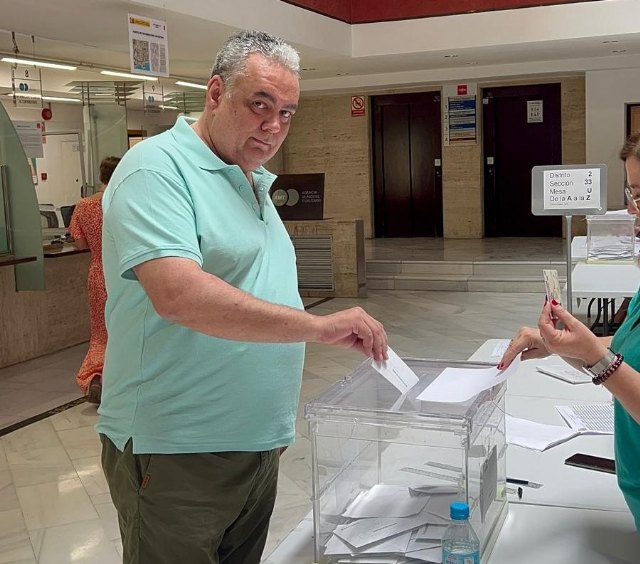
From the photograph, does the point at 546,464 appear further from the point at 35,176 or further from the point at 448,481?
the point at 35,176

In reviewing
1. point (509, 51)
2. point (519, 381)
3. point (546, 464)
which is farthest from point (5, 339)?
point (509, 51)

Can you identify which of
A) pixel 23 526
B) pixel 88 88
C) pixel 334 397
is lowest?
pixel 23 526

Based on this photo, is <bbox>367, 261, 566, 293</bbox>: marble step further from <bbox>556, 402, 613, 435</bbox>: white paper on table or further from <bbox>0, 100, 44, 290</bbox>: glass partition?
<bbox>556, 402, 613, 435</bbox>: white paper on table

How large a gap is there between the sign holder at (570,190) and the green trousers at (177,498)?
2.66 meters

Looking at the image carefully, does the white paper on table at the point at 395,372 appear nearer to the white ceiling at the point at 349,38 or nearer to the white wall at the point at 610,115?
the white ceiling at the point at 349,38

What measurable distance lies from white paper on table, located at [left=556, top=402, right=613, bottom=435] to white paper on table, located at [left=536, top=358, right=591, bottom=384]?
1.07 feet

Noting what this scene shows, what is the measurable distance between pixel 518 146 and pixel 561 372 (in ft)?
35.1

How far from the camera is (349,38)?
9953 mm

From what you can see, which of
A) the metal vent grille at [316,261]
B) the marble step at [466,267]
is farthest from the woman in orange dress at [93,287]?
the marble step at [466,267]

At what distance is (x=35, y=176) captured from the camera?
7609 millimetres

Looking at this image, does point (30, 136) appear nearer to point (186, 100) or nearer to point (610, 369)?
point (186, 100)

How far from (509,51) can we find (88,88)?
505 centimetres

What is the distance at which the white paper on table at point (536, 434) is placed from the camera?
7.81 ft

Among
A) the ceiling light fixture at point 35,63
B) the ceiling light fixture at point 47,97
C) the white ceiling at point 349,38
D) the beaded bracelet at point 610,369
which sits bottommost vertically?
the beaded bracelet at point 610,369
